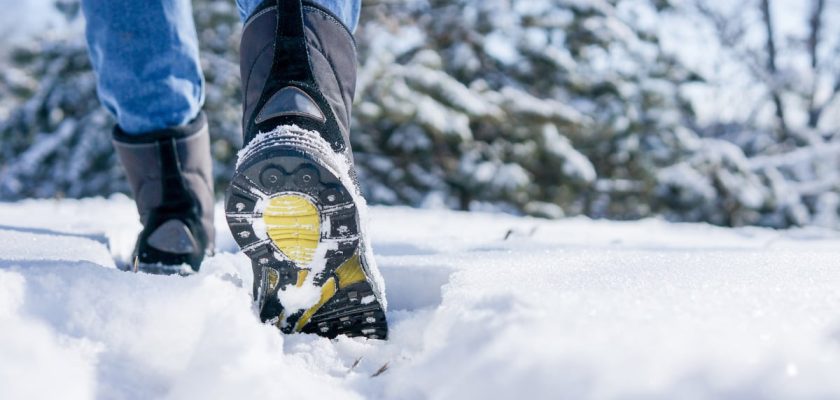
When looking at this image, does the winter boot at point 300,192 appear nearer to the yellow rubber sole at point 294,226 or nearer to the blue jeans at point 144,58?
the yellow rubber sole at point 294,226

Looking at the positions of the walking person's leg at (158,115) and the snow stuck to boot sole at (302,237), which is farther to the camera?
the walking person's leg at (158,115)

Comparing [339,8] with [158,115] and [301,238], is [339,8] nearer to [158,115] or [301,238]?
[301,238]

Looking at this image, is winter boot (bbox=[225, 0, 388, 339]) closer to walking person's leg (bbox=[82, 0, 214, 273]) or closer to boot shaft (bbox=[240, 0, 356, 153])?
boot shaft (bbox=[240, 0, 356, 153])

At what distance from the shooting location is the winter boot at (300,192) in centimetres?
63

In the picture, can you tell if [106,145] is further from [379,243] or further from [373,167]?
[379,243]

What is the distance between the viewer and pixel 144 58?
0.95 meters

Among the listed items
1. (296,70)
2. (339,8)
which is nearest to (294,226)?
(296,70)

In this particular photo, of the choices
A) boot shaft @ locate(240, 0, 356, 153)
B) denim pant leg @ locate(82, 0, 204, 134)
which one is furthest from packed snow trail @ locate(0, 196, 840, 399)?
denim pant leg @ locate(82, 0, 204, 134)

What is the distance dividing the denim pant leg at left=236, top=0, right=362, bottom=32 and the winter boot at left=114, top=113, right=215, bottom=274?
306 millimetres

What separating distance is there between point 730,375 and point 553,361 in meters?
0.11

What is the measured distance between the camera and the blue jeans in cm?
93

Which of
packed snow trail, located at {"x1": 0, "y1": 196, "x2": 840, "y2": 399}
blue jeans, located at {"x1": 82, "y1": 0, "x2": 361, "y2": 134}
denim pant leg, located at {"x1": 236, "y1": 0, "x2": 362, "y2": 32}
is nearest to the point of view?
packed snow trail, located at {"x1": 0, "y1": 196, "x2": 840, "y2": 399}

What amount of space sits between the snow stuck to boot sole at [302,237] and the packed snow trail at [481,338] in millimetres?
31

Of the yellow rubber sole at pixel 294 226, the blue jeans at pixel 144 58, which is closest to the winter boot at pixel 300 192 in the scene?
the yellow rubber sole at pixel 294 226
